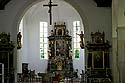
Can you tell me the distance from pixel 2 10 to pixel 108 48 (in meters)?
6.78

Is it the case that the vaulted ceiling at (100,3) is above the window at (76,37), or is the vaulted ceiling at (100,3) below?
above

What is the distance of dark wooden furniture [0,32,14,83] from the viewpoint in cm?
1970

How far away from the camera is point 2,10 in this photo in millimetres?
20266

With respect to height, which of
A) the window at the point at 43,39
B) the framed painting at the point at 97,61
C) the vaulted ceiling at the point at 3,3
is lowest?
the framed painting at the point at 97,61

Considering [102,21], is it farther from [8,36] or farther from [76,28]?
[76,28]

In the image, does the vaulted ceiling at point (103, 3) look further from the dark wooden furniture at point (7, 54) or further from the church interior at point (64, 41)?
the dark wooden furniture at point (7, 54)

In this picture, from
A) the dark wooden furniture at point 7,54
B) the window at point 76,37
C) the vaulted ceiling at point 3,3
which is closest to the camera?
the vaulted ceiling at point 3,3

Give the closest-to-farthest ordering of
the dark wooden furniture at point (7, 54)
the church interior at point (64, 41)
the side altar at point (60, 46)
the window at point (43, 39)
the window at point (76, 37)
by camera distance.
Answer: the church interior at point (64, 41), the dark wooden furniture at point (7, 54), the side altar at point (60, 46), the window at point (76, 37), the window at point (43, 39)

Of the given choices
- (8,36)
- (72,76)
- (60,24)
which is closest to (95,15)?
(8,36)

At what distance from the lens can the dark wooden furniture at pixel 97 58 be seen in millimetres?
19625

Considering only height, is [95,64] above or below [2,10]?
below

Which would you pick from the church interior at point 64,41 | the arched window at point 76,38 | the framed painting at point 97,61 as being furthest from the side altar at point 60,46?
the framed painting at point 97,61

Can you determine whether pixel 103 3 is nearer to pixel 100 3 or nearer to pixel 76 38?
pixel 100 3

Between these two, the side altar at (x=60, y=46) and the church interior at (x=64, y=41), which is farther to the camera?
the side altar at (x=60, y=46)
